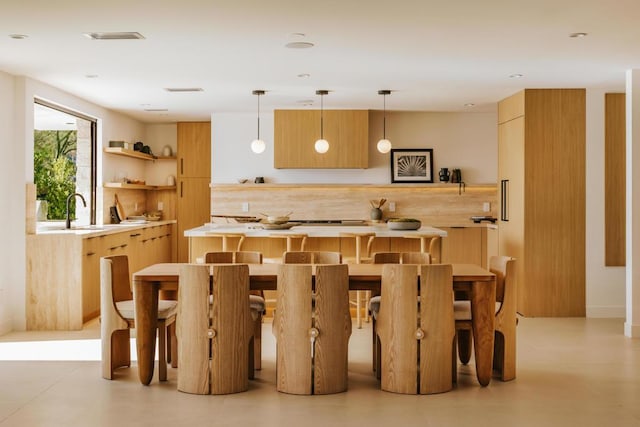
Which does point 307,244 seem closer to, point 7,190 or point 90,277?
point 90,277

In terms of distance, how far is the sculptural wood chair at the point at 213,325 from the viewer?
4379mm

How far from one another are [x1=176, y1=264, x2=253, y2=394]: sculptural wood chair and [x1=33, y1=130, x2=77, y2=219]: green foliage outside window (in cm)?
476

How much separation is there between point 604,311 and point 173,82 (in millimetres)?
→ 5289

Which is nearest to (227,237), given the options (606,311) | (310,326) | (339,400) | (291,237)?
(291,237)

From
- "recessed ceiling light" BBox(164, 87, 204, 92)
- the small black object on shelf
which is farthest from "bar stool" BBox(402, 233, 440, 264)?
"recessed ceiling light" BBox(164, 87, 204, 92)

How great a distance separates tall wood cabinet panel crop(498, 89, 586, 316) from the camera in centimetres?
750

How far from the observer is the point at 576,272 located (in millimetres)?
7500

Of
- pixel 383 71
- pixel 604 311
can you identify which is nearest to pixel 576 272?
pixel 604 311

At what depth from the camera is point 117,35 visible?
5.09m

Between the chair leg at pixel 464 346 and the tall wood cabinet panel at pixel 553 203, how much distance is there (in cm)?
243

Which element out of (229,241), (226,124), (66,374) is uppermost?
(226,124)

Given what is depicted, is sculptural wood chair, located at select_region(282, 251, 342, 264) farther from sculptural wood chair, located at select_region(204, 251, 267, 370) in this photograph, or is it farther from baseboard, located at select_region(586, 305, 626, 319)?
baseboard, located at select_region(586, 305, 626, 319)

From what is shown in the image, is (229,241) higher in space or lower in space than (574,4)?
lower

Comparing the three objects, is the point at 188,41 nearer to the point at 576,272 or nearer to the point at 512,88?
the point at 512,88
